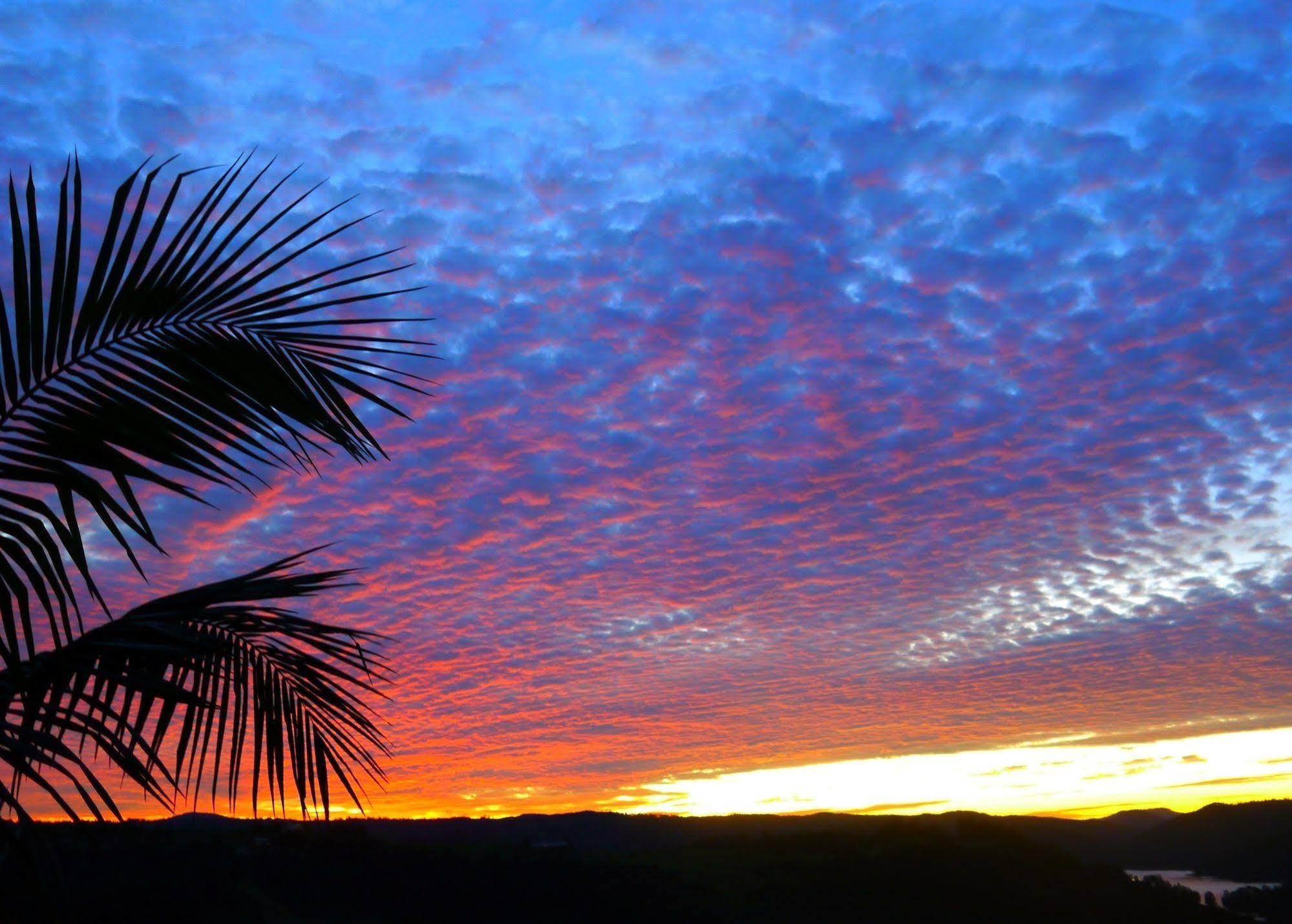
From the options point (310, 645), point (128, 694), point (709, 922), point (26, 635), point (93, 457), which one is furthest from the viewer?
point (709, 922)

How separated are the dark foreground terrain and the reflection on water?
66 centimetres

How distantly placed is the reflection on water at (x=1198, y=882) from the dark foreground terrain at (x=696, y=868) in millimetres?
658

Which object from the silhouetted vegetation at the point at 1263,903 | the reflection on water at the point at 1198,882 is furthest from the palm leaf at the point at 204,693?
the reflection on water at the point at 1198,882

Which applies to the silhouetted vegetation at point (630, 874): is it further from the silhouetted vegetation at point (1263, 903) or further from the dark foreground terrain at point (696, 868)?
the silhouetted vegetation at point (1263, 903)

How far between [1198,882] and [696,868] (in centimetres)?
2668

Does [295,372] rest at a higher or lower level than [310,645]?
higher

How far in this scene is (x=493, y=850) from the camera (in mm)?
37156

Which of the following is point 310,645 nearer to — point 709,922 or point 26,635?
point 26,635

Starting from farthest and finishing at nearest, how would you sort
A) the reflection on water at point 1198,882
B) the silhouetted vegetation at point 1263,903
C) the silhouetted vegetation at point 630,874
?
the reflection on water at point 1198,882 < the silhouetted vegetation at point 1263,903 < the silhouetted vegetation at point 630,874

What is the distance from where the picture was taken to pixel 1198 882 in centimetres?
5044

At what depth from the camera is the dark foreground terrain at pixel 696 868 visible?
26500mm

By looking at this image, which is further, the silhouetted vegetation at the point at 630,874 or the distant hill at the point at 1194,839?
the distant hill at the point at 1194,839

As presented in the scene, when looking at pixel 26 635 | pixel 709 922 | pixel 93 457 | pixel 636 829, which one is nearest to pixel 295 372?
pixel 93 457

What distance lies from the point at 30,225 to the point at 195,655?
1.67 metres
